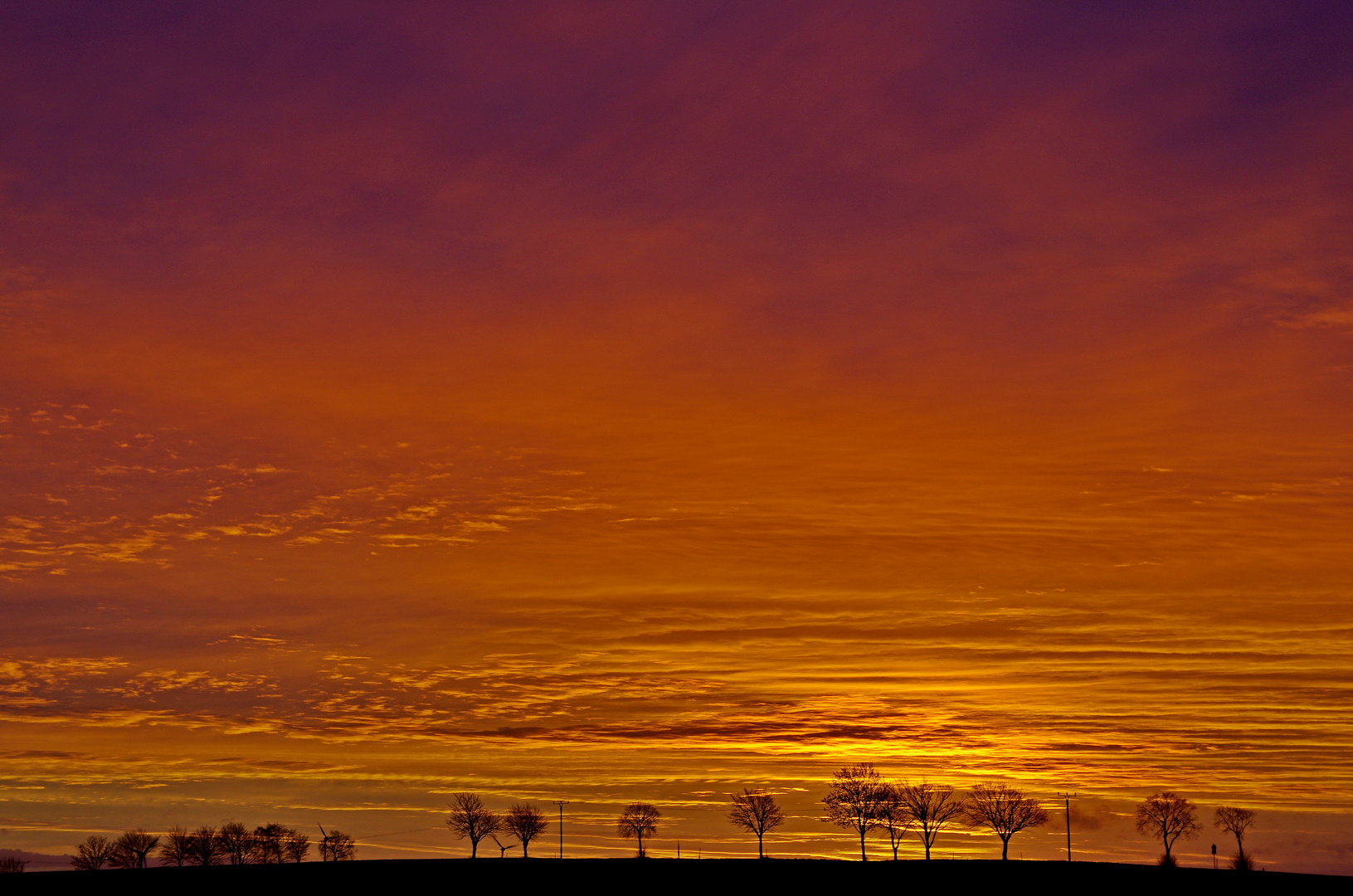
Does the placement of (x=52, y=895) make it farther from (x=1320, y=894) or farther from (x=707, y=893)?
(x=1320, y=894)

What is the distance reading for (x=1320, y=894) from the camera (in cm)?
19962

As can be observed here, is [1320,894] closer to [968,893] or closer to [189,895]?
[968,893]

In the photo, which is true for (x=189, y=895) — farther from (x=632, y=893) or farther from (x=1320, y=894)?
(x=1320, y=894)

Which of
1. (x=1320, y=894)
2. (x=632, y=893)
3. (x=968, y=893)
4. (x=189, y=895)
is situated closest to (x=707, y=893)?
(x=632, y=893)

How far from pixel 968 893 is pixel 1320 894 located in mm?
51286

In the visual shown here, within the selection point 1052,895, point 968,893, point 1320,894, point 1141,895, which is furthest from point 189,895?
point 1320,894

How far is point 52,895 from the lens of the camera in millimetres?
197125

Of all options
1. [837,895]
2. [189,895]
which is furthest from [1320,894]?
[189,895]

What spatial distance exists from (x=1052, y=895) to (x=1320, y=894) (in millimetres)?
38980

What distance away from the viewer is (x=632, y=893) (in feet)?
647

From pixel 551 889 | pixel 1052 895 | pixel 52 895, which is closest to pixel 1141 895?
pixel 1052 895

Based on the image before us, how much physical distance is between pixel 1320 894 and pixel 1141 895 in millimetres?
26355

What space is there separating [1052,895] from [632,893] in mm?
60764

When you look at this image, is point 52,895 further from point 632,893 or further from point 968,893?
point 968,893
